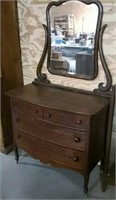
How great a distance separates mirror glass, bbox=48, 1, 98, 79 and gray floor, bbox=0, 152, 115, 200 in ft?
3.30

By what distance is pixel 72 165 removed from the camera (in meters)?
1.96

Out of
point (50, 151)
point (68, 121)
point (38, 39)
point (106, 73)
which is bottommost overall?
point (50, 151)

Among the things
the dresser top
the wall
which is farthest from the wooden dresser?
the wall

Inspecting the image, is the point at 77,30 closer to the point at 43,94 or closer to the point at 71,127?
the point at 43,94

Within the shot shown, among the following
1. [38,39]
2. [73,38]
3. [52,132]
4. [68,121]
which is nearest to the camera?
[68,121]

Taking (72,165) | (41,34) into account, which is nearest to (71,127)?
(72,165)

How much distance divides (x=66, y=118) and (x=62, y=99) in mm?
231

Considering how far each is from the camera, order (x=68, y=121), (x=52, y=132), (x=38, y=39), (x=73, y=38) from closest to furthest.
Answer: (x=68, y=121), (x=52, y=132), (x=73, y=38), (x=38, y=39)

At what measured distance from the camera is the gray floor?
2.03 metres

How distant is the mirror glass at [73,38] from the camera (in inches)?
77.2

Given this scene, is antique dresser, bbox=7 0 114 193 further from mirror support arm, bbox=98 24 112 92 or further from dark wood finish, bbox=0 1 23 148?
dark wood finish, bbox=0 1 23 148

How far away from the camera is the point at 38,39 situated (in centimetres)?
232

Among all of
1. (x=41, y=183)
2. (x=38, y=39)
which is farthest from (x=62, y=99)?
(x=41, y=183)

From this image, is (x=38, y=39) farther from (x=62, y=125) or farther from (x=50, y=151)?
(x=50, y=151)
